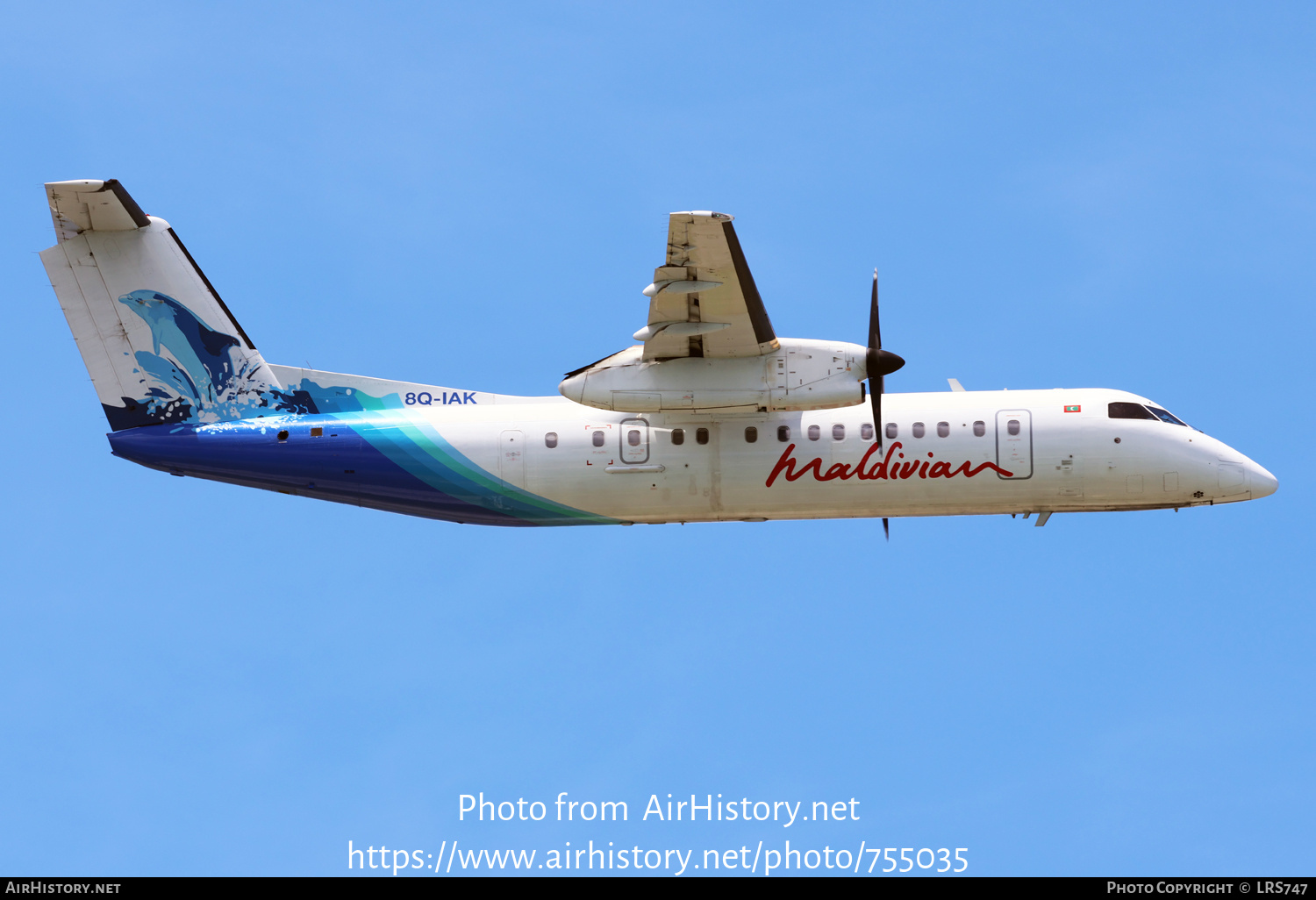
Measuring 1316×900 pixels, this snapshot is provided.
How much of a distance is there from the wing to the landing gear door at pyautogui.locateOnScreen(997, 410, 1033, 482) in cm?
470

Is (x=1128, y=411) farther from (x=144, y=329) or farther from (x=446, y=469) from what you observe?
(x=144, y=329)

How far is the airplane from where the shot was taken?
2848cm

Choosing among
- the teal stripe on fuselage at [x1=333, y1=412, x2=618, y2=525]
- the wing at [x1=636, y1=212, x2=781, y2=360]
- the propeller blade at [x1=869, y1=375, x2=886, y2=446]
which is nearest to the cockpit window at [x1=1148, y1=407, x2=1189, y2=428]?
the propeller blade at [x1=869, y1=375, x2=886, y2=446]

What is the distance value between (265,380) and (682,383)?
27.2ft

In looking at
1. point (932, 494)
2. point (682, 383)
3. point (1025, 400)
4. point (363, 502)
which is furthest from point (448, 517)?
point (1025, 400)

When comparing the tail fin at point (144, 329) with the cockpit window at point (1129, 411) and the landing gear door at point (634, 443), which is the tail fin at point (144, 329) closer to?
the landing gear door at point (634, 443)

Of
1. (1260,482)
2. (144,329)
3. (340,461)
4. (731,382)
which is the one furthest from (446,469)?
(1260,482)

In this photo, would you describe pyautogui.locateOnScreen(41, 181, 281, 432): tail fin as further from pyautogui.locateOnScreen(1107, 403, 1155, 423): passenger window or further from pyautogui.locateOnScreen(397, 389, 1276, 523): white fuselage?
pyautogui.locateOnScreen(1107, 403, 1155, 423): passenger window

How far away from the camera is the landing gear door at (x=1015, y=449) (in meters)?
28.5

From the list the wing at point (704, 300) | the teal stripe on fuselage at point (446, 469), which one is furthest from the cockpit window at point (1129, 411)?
the teal stripe on fuselage at point (446, 469)

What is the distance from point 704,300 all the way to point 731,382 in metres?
1.79

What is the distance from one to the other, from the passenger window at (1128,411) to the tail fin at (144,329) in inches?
629

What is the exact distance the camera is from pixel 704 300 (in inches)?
1048
